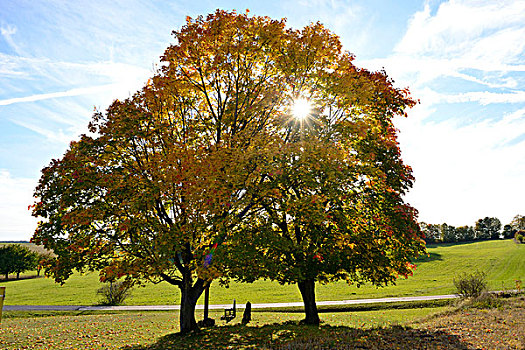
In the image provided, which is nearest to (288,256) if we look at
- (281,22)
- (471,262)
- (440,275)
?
(281,22)

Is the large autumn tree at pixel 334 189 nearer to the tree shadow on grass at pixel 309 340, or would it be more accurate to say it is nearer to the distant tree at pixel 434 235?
the tree shadow on grass at pixel 309 340

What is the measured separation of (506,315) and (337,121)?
39.6 ft

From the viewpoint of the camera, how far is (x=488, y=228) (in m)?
136

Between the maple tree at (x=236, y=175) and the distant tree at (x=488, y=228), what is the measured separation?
138 metres

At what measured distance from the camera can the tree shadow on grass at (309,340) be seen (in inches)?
370

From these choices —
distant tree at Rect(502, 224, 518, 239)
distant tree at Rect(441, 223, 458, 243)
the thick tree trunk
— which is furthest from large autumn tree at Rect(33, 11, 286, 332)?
distant tree at Rect(502, 224, 518, 239)

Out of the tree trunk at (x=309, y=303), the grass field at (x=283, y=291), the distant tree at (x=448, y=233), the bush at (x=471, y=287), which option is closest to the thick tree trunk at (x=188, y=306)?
the tree trunk at (x=309, y=303)

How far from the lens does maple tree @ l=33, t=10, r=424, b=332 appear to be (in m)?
11.7

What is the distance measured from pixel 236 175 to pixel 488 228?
15973cm

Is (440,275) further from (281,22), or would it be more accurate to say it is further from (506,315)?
(281,22)

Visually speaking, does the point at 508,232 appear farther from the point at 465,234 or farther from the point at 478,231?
the point at 465,234

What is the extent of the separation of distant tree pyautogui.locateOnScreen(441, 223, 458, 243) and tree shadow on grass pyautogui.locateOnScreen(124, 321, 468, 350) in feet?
414

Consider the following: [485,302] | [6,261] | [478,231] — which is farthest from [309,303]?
[478,231]

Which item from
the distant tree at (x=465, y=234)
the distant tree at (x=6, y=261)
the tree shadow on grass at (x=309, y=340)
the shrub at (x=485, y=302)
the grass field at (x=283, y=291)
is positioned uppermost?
the distant tree at (x=465, y=234)
